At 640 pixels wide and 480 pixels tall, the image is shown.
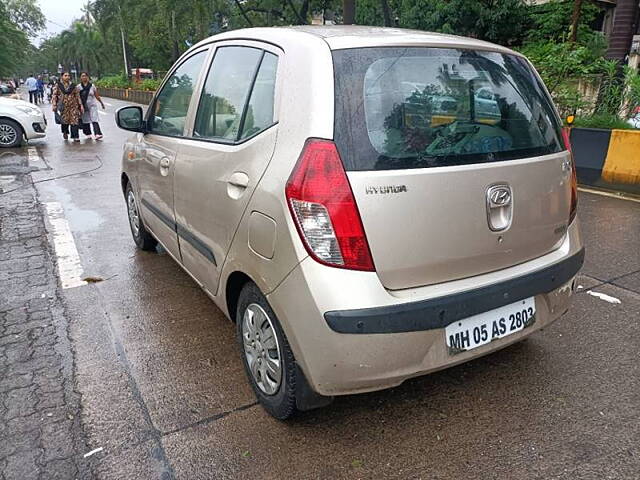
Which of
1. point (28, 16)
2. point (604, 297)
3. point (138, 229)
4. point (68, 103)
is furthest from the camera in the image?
point (28, 16)

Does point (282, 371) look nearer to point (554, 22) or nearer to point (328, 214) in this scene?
point (328, 214)

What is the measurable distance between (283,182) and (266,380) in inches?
38.6

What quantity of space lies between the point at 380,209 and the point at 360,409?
111 centimetres

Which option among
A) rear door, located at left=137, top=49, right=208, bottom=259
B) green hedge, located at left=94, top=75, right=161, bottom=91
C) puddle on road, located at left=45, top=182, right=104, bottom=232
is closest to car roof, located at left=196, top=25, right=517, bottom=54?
rear door, located at left=137, top=49, right=208, bottom=259

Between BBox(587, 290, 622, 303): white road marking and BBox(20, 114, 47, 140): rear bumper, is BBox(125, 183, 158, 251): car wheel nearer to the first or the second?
BBox(587, 290, 622, 303): white road marking

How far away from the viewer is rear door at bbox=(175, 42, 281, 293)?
242 cm

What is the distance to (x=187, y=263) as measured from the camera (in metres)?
3.33

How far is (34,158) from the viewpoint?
10508 millimetres

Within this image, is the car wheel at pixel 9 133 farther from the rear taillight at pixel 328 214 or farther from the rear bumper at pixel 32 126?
the rear taillight at pixel 328 214

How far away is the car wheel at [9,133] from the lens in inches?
462

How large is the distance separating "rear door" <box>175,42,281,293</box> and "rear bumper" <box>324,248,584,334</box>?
75 cm

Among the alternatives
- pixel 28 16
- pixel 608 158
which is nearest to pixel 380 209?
pixel 608 158

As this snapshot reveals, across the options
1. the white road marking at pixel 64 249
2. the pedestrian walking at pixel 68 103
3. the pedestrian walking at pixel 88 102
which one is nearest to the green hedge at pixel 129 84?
the pedestrian walking at pixel 88 102

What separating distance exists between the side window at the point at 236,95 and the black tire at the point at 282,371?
2.54 feet
